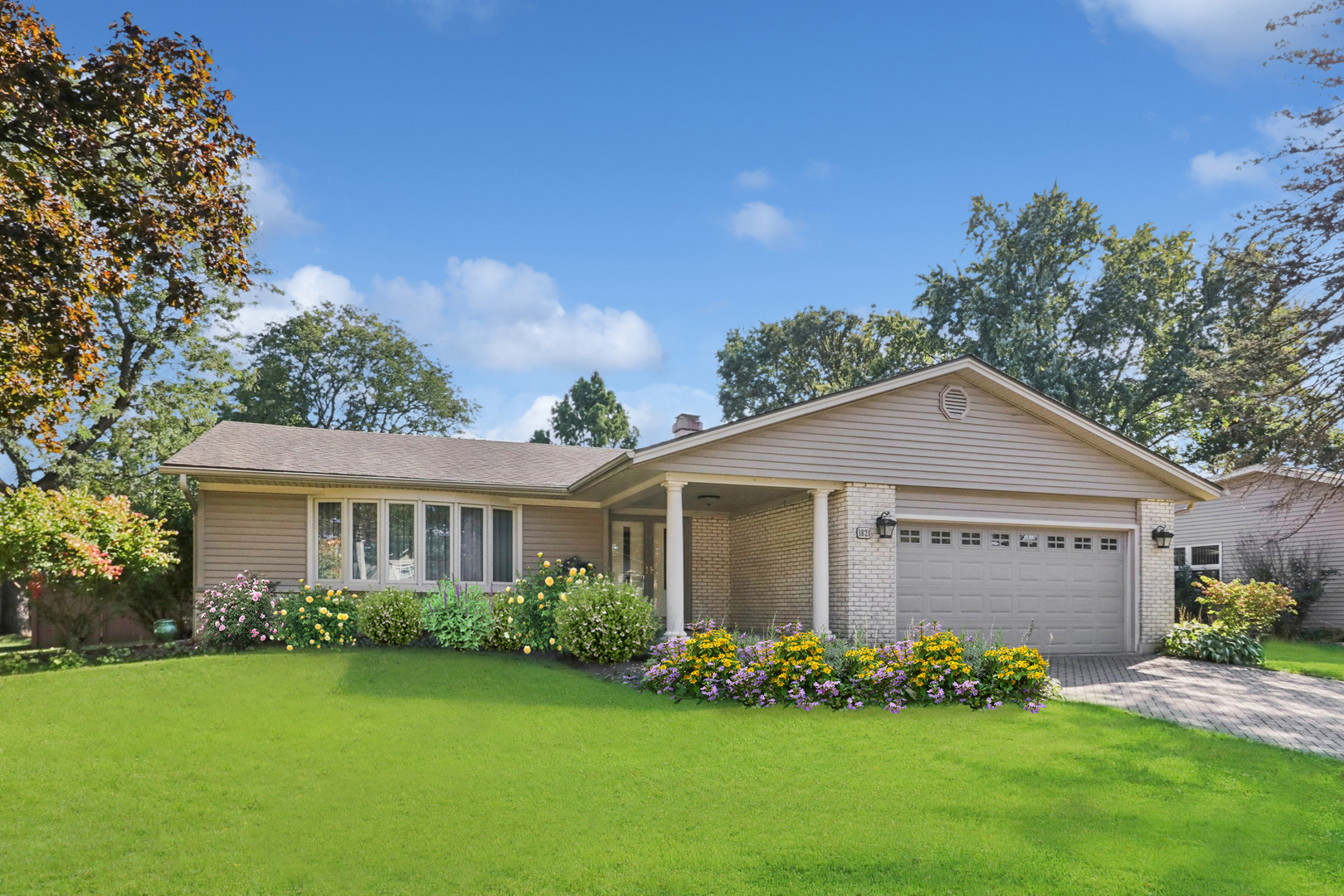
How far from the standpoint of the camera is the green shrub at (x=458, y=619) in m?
13.5

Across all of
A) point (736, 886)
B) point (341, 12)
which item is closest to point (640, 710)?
point (736, 886)

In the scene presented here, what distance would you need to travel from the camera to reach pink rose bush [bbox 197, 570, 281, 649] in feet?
45.1

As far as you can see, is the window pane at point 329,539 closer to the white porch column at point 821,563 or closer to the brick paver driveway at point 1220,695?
the white porch column at point 821,563

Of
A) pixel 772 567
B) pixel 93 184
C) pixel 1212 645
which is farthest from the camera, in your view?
pixel 772 567

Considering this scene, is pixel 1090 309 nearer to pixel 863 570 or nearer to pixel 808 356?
pixel 808 356

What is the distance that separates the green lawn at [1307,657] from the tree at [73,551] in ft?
60.0

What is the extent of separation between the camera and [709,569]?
18547 millimetres

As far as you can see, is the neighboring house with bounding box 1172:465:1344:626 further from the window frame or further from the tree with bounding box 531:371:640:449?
the tree with bounding box 531:371:640:449

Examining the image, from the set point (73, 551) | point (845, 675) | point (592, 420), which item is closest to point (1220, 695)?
point (845, 675)

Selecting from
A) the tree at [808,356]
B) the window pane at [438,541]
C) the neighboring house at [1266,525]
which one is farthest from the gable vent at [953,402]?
the tree at [808,356]

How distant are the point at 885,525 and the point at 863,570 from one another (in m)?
0.77

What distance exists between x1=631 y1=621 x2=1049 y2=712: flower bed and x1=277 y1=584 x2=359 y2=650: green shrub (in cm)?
552

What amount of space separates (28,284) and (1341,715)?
13774mm

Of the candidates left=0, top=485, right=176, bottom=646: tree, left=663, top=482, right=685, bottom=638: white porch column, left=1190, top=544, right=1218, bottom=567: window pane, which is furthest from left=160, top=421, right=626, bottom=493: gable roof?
left=1190, top=544, right=1218, bottom=567: window pane
